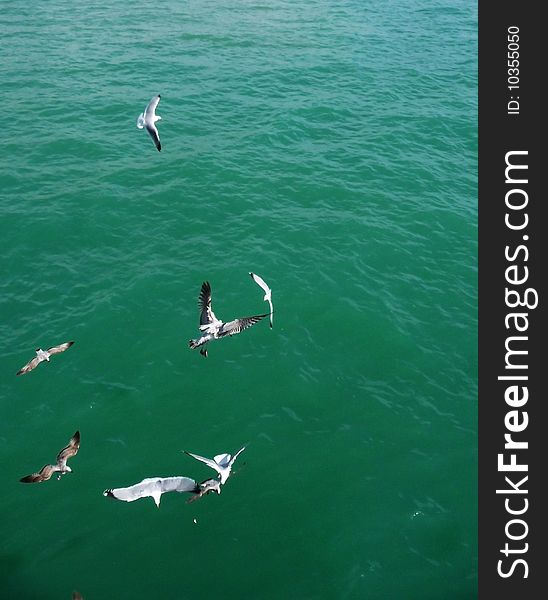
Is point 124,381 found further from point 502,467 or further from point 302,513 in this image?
point 502,467

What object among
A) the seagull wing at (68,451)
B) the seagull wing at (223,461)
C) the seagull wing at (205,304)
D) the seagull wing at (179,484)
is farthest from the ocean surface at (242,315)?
the seagull wing at (205,304)

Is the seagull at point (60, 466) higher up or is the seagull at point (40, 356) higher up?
the seagull at point (40, 356)

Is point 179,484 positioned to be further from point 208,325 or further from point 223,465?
point 208,325

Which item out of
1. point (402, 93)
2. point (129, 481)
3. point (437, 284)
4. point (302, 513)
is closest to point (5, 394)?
point (129, 481)

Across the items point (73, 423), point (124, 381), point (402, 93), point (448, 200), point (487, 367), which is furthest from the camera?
point (402, 93)

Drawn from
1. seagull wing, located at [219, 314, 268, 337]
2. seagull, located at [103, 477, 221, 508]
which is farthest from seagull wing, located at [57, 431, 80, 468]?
seagull wing, located at [219, 314, 268, 337]

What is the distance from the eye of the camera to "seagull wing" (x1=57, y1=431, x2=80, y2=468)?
68.3 feet

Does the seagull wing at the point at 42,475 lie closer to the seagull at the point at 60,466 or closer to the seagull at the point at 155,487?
the seagull at the point at 60,466

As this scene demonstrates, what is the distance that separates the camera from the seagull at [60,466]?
20.3 metres

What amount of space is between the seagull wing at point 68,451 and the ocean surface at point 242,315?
118 cm

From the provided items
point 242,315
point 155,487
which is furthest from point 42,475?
point 242,315

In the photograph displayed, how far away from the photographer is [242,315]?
2867cm

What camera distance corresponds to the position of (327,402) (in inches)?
980

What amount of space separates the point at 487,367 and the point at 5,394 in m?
18.9
